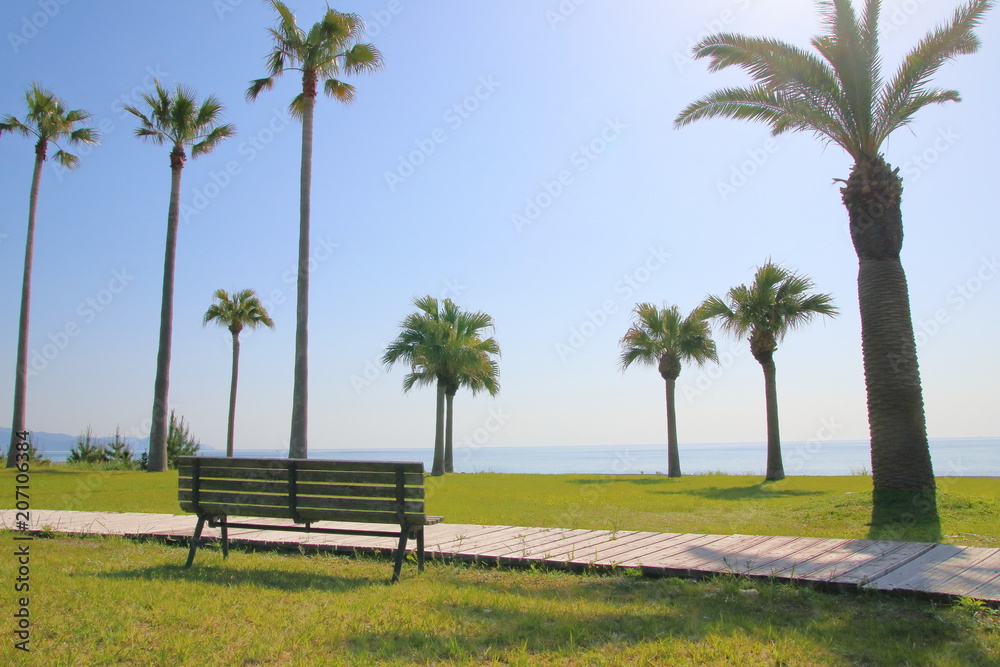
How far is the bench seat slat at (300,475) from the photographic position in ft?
19.8

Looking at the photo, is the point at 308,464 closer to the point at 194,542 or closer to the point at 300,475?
the point at 300,475

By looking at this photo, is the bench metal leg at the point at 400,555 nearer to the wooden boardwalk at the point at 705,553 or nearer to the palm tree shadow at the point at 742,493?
the wooden boardwalk at the point at 705,553

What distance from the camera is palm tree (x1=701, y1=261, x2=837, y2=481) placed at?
23.7 m

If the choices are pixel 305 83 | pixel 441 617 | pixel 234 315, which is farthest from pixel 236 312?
pixel 441 617

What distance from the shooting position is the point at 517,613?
15.3 feet

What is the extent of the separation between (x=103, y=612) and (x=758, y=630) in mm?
4341

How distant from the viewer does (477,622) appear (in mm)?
4457

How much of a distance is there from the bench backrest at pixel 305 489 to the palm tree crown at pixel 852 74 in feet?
32.2

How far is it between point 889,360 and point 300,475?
882cm

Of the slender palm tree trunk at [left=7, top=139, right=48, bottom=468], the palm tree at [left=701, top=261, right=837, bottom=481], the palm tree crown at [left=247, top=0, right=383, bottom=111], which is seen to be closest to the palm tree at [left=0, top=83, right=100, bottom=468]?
the slender palm tree trunk at [left=7, top=139, right=48, bottom=468]

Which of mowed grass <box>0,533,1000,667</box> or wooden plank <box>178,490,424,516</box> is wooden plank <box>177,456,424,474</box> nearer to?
wooden plank <box>178,490,424,516</box>

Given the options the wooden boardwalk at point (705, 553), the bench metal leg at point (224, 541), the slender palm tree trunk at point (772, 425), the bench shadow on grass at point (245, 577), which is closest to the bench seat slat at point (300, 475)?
the bench metal leg at point (224, 541)

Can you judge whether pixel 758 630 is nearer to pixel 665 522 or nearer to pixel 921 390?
pixel 665 522

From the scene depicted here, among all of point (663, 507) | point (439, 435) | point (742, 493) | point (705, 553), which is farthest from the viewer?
point (439, 435)
